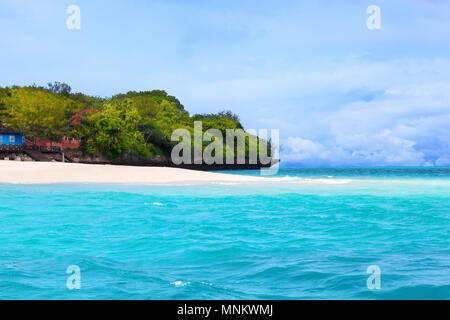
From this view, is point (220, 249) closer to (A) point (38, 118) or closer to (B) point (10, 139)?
(A) point (38, 118)

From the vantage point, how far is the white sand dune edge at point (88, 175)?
2562 cm

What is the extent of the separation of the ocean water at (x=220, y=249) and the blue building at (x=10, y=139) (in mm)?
40076

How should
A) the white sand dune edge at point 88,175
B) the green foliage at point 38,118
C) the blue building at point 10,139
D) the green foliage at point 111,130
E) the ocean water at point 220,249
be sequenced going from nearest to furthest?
1. the ocean water at point 220,249
2. the white sand dune edge at point 88,175
3. the blue building at point 10,139
4. the green foliage at point 38,118
5. the green foliage at point 111,130

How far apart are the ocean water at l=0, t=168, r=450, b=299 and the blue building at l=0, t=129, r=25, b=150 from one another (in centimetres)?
4008

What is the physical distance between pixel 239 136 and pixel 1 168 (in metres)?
54.0

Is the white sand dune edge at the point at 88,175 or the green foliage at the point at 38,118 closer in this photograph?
the white sand dune edge at the point at 88,175

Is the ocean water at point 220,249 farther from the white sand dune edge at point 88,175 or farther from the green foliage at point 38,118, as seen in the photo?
the green foliage at point 38,118

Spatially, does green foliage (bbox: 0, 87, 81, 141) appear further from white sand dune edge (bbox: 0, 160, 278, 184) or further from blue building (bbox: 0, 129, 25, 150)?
white sand dune edge (bbox: 0, 160, 278, 184)

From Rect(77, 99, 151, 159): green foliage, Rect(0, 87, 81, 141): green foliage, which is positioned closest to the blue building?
Rect(0, 87, 81, 141): green foliage

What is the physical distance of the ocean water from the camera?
5.54 metres

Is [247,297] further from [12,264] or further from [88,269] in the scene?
[12,264]

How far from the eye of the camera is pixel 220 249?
26.6ft

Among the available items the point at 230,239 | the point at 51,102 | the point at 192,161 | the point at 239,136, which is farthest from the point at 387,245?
the point at 239,136

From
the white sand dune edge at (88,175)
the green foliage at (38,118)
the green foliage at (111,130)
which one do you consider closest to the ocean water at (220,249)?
the white sand dune edge at (88,175)
